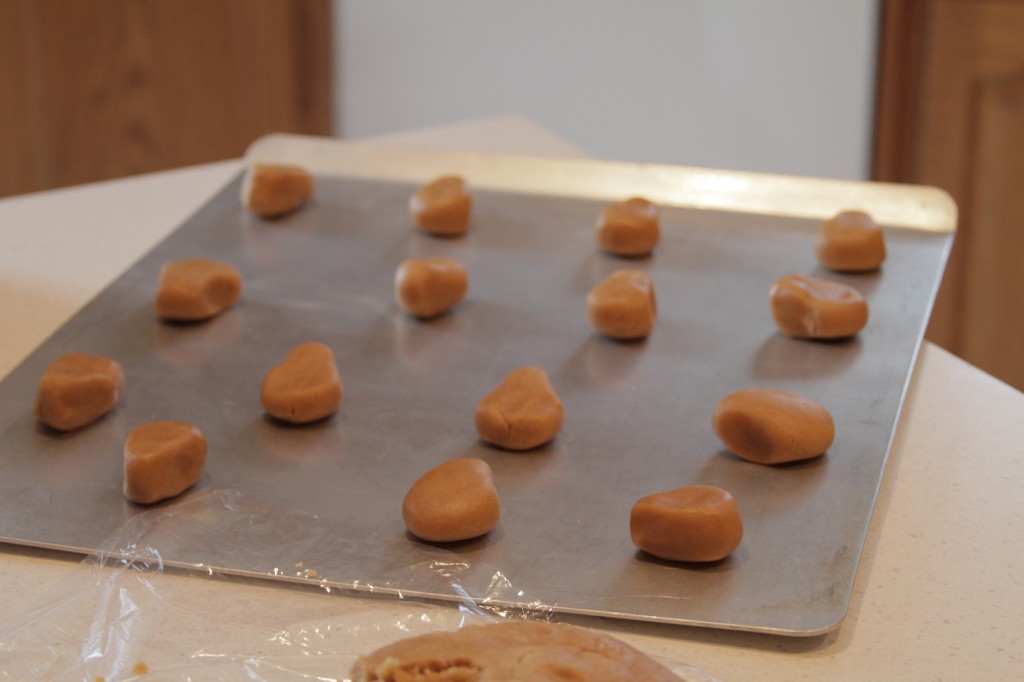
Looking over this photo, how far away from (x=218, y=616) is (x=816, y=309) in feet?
1.98

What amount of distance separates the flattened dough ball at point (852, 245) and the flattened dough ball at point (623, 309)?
210 millimetres

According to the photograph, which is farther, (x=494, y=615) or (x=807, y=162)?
(x=807, y=162)

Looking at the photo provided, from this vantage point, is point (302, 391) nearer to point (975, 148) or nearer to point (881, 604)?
point (881, 604)

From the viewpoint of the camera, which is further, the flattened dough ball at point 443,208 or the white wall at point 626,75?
the white wall at point 626,75

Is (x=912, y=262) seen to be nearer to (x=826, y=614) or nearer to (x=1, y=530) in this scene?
(x=826, y=614)

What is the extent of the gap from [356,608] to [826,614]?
289 mm

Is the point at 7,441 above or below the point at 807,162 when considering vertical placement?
above

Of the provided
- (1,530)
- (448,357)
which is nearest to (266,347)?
(448,357)

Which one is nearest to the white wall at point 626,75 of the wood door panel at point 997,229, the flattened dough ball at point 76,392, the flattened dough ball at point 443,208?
the wood door panel at point 997,229

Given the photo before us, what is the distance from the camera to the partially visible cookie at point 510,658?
666 mm

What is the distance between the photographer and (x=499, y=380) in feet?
3.56

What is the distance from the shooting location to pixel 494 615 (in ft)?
2.53

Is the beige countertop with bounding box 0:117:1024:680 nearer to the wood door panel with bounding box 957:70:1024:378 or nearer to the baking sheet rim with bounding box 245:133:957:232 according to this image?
the baking sheet rim with bounding box 245:133:957:232

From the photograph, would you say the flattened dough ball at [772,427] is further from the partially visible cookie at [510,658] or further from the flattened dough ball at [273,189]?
the flattened dough ball at [273,189]
